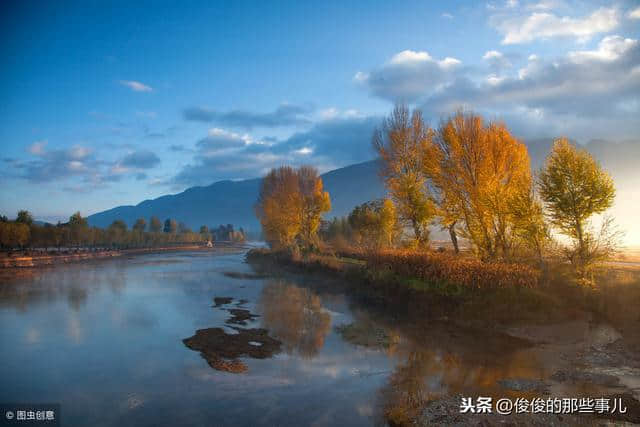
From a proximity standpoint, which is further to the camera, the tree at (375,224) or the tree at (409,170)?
the tree at (375,224)

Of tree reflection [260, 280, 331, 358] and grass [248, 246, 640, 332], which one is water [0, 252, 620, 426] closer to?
tree reflection [260, 280, 331, 358]

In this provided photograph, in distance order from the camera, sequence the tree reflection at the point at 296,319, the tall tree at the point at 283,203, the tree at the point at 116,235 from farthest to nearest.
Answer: the tree at the point at 116,235 → the tall tree at the point at 283,203 → the tree reflection at the point at 296,319

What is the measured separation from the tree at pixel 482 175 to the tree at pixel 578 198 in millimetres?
3986

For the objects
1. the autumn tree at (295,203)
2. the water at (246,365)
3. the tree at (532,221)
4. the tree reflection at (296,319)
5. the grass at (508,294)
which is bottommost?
the tree reflection at (296,319)

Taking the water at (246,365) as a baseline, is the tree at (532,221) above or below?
above

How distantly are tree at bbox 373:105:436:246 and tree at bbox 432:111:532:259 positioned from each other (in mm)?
3117

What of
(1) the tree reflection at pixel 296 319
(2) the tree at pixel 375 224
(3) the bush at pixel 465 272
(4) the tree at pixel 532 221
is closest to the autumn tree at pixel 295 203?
(2) the tree at pixel 375 224

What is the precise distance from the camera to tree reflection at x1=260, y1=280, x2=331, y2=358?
1930 centimetres

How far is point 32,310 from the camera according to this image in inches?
1123

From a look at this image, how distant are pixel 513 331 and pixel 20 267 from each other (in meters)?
82.2

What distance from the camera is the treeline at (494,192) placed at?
21234 mm

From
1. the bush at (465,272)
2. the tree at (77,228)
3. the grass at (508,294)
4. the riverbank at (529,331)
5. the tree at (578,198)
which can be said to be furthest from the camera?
the tree at (77,228)

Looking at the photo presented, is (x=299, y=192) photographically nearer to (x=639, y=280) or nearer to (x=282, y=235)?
(x=282, y=235)

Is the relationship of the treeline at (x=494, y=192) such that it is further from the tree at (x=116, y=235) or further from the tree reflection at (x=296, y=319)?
the tree at (x=116, y=235)
